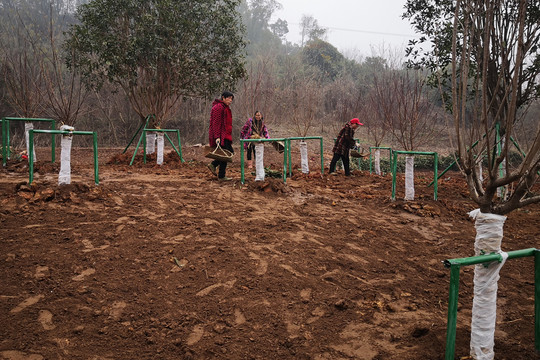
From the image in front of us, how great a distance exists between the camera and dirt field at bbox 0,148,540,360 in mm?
2512

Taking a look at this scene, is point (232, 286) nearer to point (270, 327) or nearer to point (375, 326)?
point (270, 327)

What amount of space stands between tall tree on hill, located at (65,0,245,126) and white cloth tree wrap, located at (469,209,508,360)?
9.09 metres

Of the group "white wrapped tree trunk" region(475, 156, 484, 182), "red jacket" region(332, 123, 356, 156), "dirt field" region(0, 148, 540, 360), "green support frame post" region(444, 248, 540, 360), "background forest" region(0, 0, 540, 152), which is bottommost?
"dirt field" region(0, 148, 540, 360)

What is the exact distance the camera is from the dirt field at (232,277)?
2512 mm

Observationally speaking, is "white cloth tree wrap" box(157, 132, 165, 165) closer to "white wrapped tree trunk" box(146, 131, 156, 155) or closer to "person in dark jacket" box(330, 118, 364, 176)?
"white wrapped tree trunk" box(146, 131, 156, 155)

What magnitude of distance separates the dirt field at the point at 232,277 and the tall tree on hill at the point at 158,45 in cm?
534

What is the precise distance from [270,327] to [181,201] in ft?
9.53

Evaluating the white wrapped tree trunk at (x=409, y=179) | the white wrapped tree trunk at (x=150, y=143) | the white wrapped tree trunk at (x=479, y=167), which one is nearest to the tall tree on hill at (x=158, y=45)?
the white wrapped tree trunk at (x=150, y=143)

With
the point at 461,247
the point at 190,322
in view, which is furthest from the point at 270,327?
the point at 461,247

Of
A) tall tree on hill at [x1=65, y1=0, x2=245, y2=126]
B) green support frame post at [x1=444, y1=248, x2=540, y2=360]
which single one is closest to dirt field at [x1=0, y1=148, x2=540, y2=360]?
green support frame post at [x1=444, y1=248, x2=540, y2=360]

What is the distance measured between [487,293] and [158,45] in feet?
31.4

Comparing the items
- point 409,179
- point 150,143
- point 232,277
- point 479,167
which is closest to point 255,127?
point 150,143

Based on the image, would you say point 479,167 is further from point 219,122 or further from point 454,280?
point 219,122

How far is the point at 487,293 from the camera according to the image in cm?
207
